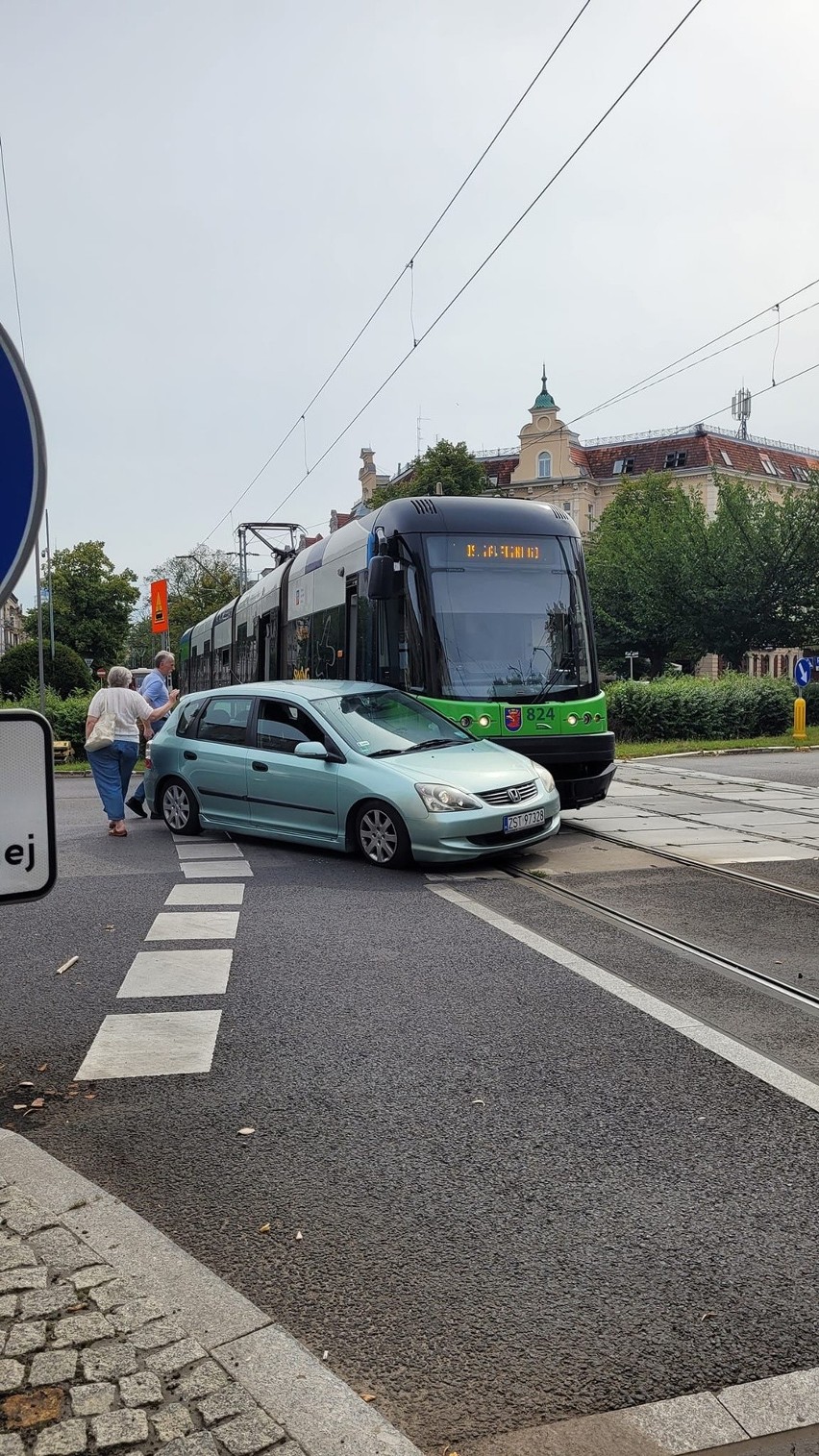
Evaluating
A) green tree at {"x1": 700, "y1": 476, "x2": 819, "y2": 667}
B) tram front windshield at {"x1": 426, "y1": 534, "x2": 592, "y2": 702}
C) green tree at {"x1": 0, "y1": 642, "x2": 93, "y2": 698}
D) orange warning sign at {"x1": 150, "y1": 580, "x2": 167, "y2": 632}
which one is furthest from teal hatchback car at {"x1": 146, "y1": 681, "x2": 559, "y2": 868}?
green tree at {"x1": 700, "y1": 476, "x2": 819, "y2": 667}

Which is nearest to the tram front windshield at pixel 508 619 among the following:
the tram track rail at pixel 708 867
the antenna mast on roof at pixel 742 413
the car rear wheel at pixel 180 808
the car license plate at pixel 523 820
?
the tram track rail at pixel 708 867

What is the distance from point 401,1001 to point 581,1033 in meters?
0.94

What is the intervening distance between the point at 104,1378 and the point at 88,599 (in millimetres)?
67079

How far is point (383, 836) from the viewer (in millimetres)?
10016

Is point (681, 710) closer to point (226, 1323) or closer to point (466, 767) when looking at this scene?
point (466, 767)

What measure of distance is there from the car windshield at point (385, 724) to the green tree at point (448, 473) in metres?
43.5

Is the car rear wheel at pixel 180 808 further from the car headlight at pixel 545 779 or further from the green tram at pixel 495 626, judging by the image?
the car headlight at pixel 545 779

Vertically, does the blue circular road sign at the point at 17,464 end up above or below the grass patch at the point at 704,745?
above

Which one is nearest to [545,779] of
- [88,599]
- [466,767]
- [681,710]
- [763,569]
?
[466,767]

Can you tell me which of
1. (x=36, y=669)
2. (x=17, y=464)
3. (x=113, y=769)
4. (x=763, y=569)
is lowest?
(x=113, y=769)

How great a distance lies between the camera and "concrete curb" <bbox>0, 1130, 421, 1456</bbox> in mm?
2512

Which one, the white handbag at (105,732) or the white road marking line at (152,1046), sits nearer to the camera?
the white road marking line at (152,1046)

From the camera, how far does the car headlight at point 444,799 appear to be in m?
9.64

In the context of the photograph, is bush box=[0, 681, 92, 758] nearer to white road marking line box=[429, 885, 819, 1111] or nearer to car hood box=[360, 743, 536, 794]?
car hood box=[360, 743, 536, 794]
